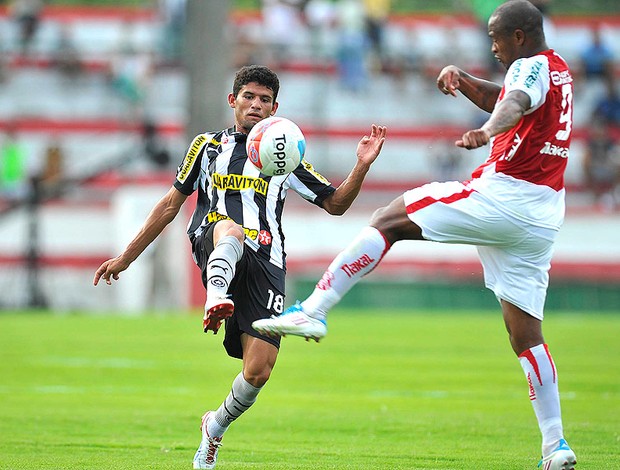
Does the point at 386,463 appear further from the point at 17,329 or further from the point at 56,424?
the point at 17,329

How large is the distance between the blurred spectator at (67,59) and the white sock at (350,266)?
1142 inches

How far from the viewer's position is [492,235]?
7.92 m

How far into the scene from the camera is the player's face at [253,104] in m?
8.62

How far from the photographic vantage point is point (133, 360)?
1730cm

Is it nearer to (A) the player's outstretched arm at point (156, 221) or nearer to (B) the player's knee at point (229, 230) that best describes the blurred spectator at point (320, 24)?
(A) the player's outstretched arm at point (156, 221)

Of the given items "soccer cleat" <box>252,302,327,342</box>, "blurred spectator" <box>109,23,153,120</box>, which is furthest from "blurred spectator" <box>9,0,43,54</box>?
"soccer cleat" <box>252,302,327,342</box>

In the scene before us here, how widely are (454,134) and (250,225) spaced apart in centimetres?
2362

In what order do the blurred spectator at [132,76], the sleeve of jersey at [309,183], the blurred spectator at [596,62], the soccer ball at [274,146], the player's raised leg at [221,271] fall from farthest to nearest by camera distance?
the blurred spectator at [132,76]
the blurred spectator at [596,62]
the sleeve of jersey at [309,183]
the soccer ball at [274,146]
the player's raised leg at [221,271]

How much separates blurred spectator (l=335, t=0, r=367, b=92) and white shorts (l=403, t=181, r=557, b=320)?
89.3ft

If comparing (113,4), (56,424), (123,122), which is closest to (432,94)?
(123,122)

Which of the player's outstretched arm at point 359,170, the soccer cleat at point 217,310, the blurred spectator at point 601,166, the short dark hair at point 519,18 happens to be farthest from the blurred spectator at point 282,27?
the soccer cleat at point 217,310

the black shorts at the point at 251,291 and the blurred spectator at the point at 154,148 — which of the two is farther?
the blurred spectator at the point at 154,148

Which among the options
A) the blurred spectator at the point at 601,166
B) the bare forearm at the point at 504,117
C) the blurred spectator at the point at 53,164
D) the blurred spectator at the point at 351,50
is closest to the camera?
the bare forearm at the point at 504,117

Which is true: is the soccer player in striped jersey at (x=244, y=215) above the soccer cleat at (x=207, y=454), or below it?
above
